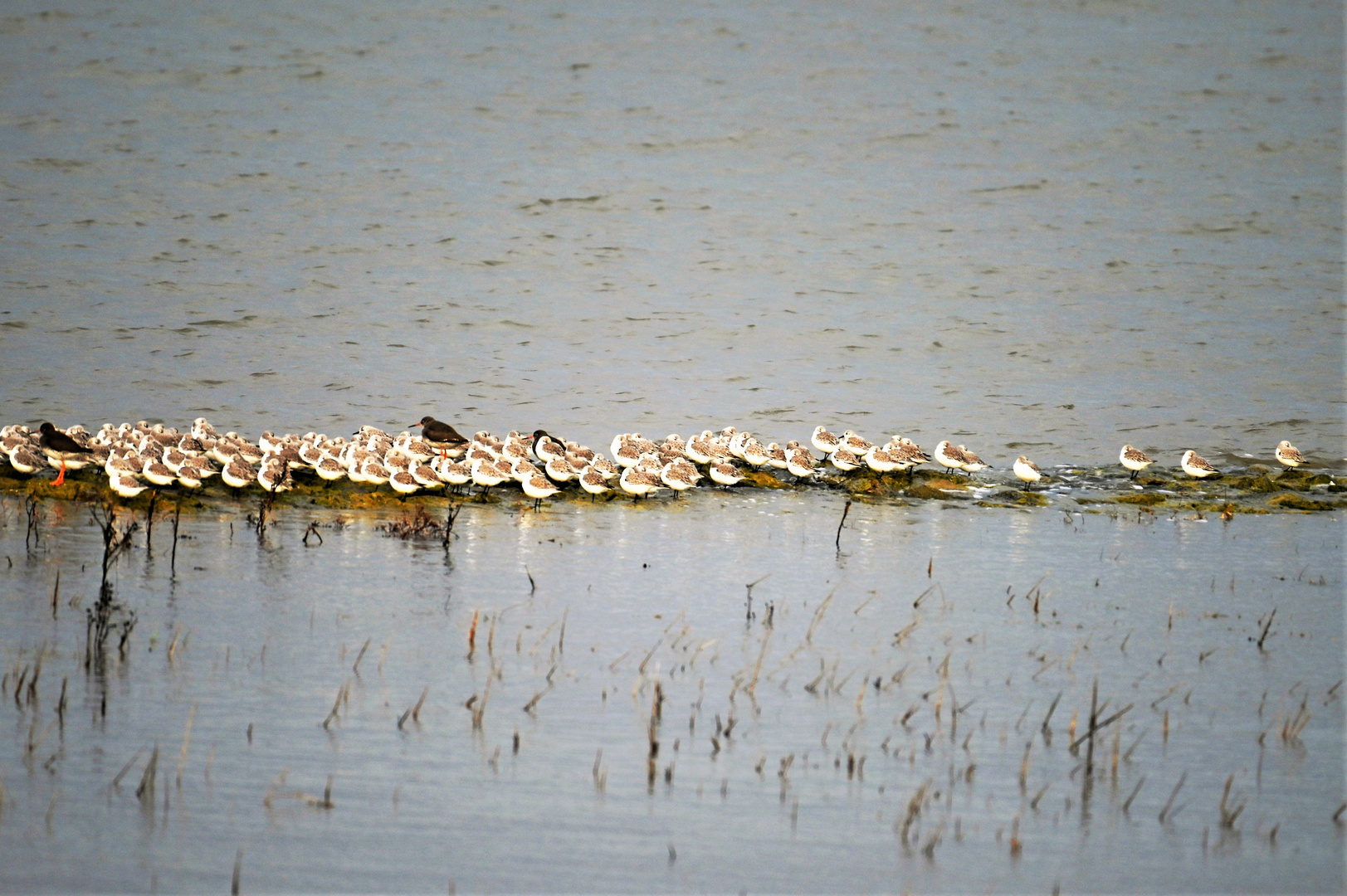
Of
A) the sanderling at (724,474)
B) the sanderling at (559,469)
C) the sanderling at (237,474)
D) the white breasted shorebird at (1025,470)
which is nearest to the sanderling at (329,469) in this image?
the sanderling at (237,474)

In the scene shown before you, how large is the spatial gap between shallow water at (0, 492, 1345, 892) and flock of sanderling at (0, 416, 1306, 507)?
255 centimetres

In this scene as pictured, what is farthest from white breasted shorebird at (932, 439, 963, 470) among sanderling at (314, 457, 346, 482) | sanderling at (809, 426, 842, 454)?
sanderling at (314, 457, 346, 482)

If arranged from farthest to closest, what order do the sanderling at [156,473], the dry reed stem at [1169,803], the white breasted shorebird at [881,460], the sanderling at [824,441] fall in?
1. the sanderling at [824,441]
2. the white breasted shorebird at [881,460]
3. the sanderling at [156,473]
4. the dry reed stem at [1169,803]

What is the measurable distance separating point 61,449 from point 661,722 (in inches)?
413

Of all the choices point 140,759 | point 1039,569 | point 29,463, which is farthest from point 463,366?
point 140,759

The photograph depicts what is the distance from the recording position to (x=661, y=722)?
7551mm

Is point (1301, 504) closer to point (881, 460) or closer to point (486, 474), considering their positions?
point (881, 460)

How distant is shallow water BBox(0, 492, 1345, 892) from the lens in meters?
5.94

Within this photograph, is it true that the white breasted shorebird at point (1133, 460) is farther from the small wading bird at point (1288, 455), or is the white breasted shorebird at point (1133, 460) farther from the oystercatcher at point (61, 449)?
the oystercatcher at point (61, 449)

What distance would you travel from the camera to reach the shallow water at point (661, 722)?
5.94 metres

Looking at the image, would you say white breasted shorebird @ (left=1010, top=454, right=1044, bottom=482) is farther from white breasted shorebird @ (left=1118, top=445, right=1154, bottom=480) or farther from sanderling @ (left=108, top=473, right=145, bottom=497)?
sanderling @ (left=108, top=473, right=145, bottom=497)

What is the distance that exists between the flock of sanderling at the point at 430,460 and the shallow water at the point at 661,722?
255 centimetres

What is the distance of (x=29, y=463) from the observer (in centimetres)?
1555

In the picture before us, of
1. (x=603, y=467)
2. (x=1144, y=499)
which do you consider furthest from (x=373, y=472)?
(x=1144, y=499)
